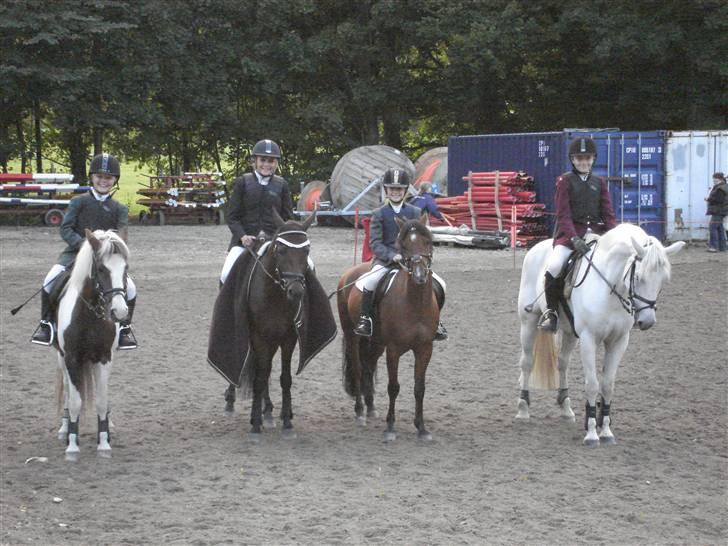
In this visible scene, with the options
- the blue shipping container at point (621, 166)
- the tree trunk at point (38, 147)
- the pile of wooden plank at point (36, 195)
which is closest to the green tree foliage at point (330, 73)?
the tree trunk at point (38, 147)

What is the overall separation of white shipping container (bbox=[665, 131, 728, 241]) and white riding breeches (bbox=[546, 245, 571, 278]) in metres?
21.4

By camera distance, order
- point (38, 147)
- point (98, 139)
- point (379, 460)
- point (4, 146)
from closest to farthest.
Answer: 1. point (379, 460)
2. point (4, 146)
3. point (98, 139)
4. point (38, 147)

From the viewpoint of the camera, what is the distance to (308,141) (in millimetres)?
43125

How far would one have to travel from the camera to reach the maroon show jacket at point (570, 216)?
9.94 meters

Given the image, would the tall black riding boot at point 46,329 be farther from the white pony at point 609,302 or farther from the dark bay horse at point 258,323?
the white pony at point 609,302

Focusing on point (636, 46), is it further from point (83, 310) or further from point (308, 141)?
point (83, 310)

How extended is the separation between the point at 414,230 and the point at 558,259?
4.89ft

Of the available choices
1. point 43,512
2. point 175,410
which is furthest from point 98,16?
point 43,512

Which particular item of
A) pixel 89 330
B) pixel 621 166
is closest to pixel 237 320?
pixel 89 330

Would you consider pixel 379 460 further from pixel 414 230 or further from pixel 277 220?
pixel 277 220

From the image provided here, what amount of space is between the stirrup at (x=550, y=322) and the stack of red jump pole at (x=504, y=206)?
1873 cm

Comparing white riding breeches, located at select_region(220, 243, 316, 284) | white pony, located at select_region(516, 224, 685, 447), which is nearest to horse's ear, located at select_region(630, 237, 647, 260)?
white pony, located at select_region(516, 224, 685, 447)

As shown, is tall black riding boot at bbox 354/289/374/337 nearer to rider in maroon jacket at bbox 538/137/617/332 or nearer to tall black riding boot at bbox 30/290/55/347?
rider in maroon jacket at bbox 538/137/617/332

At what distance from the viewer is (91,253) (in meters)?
8.79
